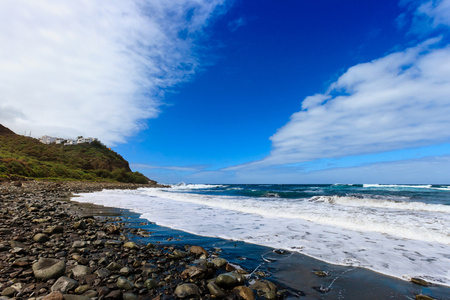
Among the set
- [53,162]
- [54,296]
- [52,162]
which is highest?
[53,162]

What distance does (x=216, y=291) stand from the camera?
3.36 m

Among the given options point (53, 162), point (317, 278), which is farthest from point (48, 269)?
point (53, 162)

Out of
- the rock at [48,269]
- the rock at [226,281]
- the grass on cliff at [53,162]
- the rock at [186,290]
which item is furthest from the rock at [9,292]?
the grass on cliff at [53,162]

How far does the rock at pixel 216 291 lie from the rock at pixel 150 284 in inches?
37.5

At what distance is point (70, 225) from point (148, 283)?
18.3 feet

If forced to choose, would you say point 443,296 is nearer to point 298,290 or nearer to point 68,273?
point 298,290

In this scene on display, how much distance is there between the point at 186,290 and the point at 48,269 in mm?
2536

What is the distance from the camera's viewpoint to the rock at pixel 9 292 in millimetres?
2959

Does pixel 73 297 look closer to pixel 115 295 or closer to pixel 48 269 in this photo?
pixel 115 295

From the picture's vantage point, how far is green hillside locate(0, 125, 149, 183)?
117 ft

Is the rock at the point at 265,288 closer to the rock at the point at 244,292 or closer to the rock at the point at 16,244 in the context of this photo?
the rock at the point at 244,292

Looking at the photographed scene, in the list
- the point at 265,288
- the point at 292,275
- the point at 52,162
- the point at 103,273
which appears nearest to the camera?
the point at 265,288

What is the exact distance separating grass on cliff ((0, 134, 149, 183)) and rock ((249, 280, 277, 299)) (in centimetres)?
3931

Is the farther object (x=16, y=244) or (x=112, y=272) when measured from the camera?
(x=16, y=244)
